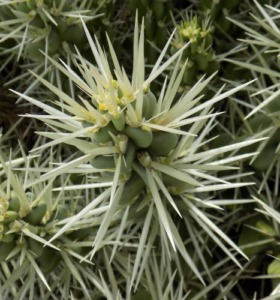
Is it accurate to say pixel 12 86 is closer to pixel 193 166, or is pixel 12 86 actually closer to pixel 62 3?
pixel 62 3

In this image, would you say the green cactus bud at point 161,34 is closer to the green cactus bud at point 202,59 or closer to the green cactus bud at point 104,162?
the green cactus bud at point 202,59

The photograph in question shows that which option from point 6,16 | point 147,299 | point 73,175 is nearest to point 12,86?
point 6,16

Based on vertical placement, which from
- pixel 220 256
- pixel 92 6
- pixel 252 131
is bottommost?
pixel 220 256

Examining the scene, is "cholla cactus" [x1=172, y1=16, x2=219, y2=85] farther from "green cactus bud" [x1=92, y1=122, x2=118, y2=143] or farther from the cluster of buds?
"green cactus bud" [x1=92, y1=122, x2=118, y2=143]

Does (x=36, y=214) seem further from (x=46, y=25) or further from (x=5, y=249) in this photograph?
(x=46, y=25)

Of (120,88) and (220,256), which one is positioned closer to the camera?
(120,88)

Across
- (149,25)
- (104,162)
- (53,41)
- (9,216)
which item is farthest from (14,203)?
(149,25)
